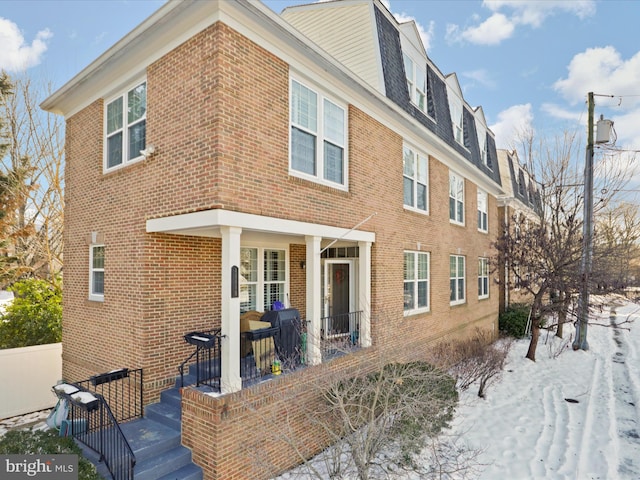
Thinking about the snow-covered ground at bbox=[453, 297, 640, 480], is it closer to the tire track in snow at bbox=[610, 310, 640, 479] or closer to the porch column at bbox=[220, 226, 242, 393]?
the tire track in snow at bbox=[610, 310, 640, 479]

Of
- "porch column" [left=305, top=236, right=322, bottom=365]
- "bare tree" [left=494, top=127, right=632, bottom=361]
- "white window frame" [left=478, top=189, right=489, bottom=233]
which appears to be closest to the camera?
"porch column" [left=305, top=236, right=322, bottom=365]

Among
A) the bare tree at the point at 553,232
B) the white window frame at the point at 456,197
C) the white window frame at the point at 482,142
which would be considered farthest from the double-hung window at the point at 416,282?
the white window frame at the point at 482,142

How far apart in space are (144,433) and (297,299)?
5.15 m

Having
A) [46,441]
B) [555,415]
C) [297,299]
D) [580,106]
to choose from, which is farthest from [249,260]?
[580,106]

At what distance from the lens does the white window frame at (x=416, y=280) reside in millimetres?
10675

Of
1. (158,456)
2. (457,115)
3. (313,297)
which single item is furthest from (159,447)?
(457,115)

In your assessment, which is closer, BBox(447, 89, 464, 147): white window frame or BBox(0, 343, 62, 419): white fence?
BBox(0, 343, 62, 419): white fence

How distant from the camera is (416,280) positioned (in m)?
11.1

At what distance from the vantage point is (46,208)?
15570 mm

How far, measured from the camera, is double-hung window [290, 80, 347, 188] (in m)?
7.15

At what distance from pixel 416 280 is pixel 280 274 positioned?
4.20m

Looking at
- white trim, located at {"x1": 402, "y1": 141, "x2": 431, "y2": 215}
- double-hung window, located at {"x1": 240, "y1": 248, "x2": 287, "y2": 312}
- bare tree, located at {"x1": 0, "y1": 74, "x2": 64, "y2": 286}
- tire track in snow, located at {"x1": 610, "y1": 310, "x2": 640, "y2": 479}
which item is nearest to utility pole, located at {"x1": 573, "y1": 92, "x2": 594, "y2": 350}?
tire track in snow, located at {"x1": 610, "y1": 310, "x2": 640, "y2": 479}

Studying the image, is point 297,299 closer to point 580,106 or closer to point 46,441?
point 46,441

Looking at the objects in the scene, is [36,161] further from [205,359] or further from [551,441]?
[551,441]
